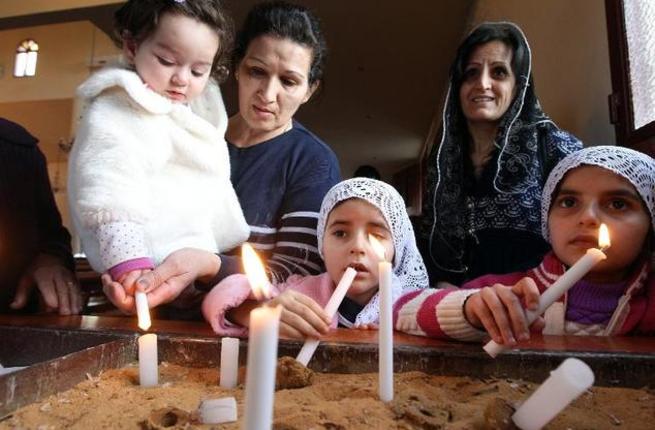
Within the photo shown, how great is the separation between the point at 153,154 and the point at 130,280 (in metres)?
0.33

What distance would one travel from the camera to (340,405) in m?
0.48

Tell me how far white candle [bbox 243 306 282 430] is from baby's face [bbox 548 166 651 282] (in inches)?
34.5

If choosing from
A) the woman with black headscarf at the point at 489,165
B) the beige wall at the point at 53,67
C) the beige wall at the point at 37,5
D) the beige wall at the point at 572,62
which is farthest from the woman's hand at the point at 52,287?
the beige wall at the point at 53,67

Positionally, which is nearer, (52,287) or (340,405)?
(340,405)

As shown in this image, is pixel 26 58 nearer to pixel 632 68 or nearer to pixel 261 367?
pixel 632 68

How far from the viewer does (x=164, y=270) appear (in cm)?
91

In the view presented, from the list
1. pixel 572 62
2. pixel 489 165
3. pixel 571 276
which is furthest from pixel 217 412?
pixel 572 62

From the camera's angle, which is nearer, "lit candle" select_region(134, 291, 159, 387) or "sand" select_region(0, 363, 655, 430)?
"sand" select_region(0, 363, 655, 430)

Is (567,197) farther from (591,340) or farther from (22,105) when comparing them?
(22,105)

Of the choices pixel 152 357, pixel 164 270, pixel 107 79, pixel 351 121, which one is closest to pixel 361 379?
pixel 152 357

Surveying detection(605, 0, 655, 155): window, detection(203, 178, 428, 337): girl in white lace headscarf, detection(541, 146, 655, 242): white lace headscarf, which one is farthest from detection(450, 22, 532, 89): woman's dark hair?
detection(203, 178, 428, 337): girl in white lace headscarf

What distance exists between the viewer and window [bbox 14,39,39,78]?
5379 mm

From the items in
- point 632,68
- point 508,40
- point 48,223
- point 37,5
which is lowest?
→ point 48,223

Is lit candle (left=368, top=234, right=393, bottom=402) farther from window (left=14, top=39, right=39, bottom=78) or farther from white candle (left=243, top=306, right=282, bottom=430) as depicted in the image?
window (left=14, top=39, right=39, bottom=78)
